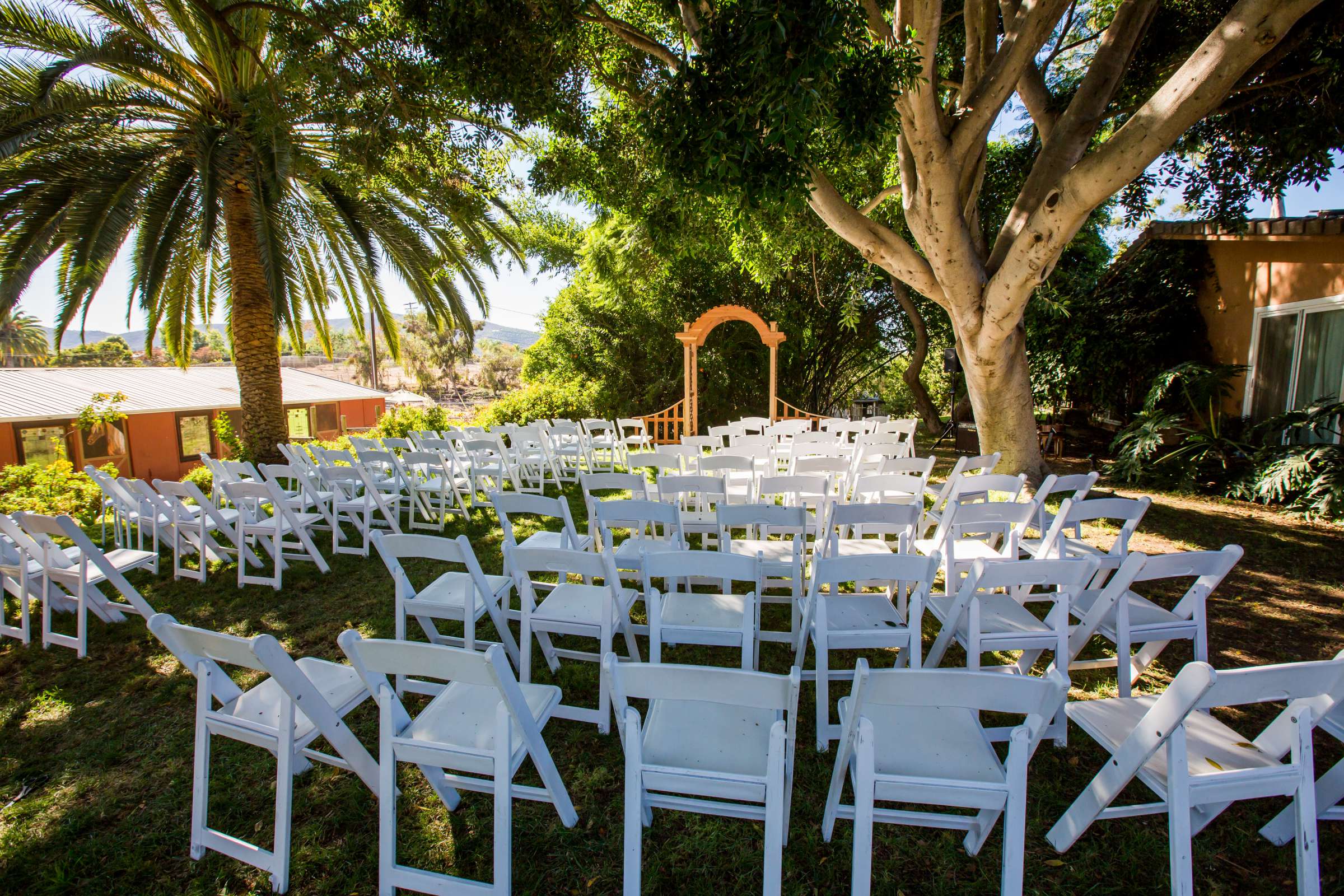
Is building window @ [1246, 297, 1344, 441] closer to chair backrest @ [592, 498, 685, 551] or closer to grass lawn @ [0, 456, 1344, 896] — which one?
grass lawn @ [0, 456, 1344, 896]

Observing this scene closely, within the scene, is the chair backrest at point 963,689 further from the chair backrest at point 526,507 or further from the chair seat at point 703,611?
the chair backrest at point 526,507

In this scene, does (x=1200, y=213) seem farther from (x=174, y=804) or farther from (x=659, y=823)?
(x=174, y=804)

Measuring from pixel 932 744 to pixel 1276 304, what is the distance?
10054mm

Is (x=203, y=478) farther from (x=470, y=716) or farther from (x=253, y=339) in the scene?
(x=470, y=716)

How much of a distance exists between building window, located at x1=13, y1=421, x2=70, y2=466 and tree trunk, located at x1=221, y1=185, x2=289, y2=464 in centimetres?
1518

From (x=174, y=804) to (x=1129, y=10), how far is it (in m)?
8.98

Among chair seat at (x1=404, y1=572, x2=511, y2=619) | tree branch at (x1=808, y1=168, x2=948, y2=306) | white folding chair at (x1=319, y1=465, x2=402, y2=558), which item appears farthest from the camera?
tree branch at (x1=808, y1=168, x2=948, y2=306)

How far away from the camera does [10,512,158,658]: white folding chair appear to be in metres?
3.30

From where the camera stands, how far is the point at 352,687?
2.27 meters

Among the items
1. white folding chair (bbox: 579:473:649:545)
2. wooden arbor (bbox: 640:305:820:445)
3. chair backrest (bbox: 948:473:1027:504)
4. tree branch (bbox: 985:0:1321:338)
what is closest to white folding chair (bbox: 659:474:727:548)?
white folding chair (bbox: 579:473:649:545)

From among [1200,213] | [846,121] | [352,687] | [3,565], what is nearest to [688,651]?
[352,687]

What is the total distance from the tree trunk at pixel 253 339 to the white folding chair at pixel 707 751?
7.96m

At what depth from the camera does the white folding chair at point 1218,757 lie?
1.55 meters

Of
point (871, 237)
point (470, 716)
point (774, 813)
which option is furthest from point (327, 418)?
point (774, 813)
